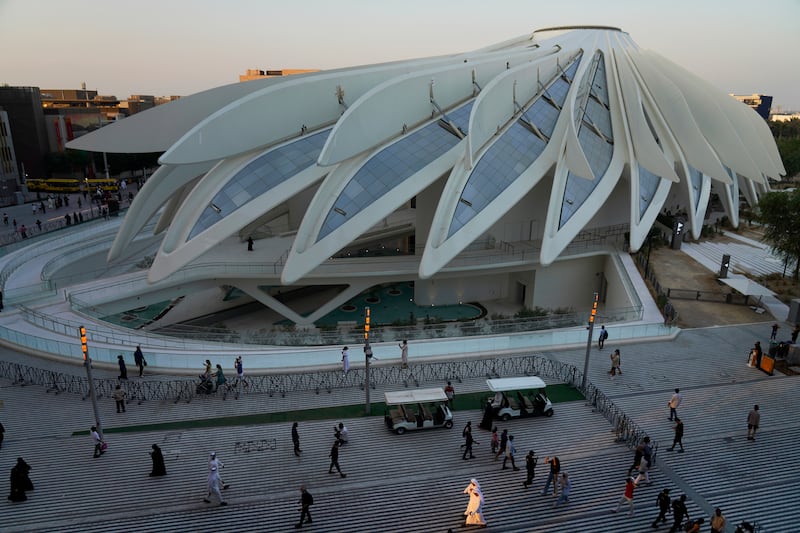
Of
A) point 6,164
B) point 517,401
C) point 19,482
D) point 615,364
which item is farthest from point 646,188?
point 6,164

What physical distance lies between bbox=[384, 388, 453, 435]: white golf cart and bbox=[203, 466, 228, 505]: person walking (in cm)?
431

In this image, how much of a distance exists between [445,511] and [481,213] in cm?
1444

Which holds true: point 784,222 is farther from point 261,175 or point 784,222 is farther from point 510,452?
point 261,175

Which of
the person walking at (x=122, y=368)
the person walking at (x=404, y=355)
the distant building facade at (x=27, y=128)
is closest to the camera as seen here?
the person walking at (x=122, y=368)

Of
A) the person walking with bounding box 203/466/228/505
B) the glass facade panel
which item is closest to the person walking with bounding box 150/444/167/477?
the person walking with bounding box 203/466/228/505

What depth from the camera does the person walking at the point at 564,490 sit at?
10773mm

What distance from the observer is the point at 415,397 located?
13172 millimetres

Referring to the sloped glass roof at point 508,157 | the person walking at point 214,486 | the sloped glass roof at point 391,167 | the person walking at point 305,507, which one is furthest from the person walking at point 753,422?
the sloped glass roof at point 391,167

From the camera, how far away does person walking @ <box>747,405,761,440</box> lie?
13055 millimetres

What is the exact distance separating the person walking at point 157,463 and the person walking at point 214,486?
1.42 meters

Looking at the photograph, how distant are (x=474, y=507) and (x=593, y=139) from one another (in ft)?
75.0

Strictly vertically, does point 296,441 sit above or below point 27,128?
below

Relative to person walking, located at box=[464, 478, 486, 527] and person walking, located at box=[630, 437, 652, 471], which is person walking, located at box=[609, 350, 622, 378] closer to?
person walking, located at box=[630, 437, 652, 471]

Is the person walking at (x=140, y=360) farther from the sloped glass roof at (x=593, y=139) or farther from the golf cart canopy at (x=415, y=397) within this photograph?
the sloped glass roof at (x=593, y=139)
